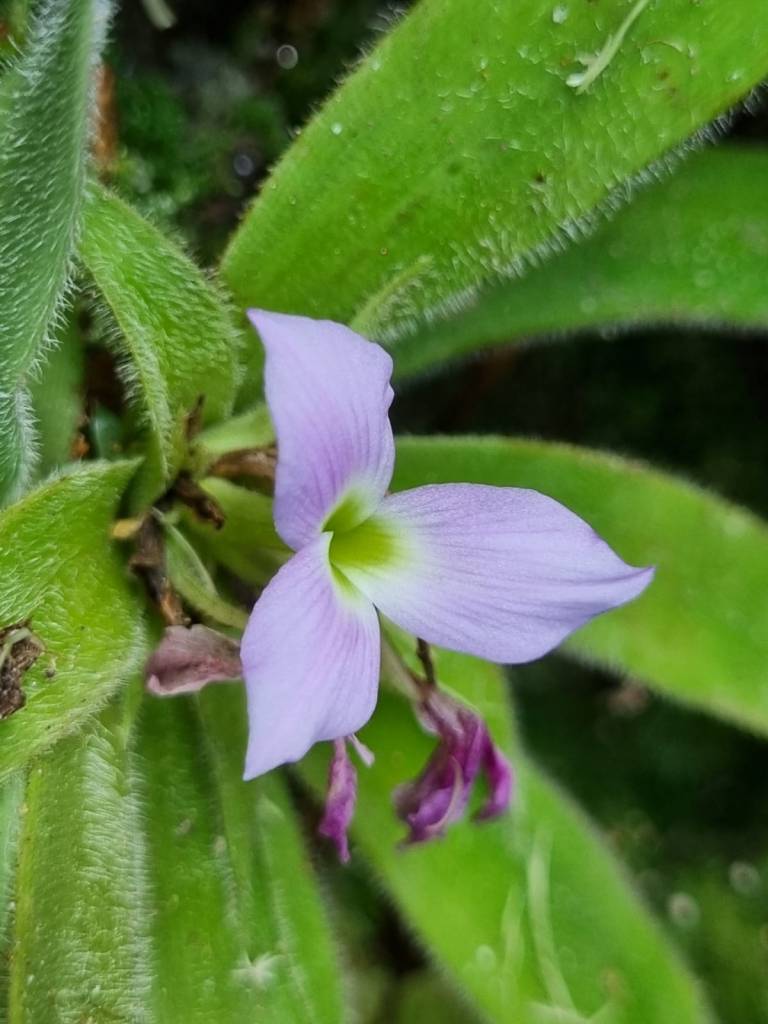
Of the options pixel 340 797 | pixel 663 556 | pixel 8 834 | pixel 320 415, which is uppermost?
pixel 320 415

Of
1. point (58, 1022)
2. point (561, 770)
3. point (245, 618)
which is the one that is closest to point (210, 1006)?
point (58, 1022)

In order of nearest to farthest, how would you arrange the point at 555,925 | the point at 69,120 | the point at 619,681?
the point at 69,120 < the point at 555,925 < the point at 619,681

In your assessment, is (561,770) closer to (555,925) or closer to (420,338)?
(555,925)

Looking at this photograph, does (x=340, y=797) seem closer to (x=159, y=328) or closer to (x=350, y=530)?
(x=350, y=530)

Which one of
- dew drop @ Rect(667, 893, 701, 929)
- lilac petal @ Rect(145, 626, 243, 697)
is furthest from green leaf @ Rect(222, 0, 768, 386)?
dew drop @ Rect(667, 893, 701, 929)

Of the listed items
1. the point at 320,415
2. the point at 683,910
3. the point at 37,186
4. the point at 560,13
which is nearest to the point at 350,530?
the point at 320,415

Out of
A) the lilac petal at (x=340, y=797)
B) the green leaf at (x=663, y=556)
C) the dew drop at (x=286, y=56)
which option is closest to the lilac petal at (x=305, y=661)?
the lilac petal at (x=340, y=797)

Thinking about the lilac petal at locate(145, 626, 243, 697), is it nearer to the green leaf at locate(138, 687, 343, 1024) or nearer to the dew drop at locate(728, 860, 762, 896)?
the green leaf at locate(138, 687, 343, 1024)
